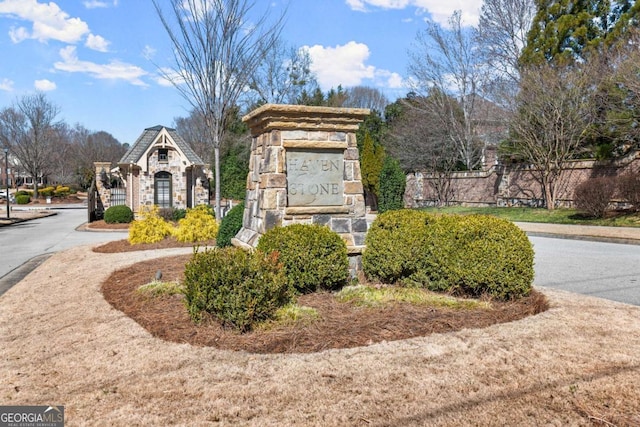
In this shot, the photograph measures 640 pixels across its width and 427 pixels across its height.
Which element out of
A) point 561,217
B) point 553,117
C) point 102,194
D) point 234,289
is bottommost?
point 561,217

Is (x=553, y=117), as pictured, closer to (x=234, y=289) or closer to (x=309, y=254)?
(x=309, y=254)

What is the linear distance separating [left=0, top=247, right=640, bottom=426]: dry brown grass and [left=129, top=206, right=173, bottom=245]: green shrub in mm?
7625

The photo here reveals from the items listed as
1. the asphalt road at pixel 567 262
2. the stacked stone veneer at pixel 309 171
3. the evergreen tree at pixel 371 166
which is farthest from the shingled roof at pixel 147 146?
the stacked stone veneer at pixel 309 171

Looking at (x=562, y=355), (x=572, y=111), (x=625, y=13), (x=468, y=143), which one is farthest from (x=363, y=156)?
(x=562, y=355)

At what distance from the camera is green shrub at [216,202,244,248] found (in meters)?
9.62

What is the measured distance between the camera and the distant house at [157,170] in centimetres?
2412

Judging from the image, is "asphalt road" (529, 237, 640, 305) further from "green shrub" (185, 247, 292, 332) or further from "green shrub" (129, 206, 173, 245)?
"green shrub" (129, 206, 173, 245)

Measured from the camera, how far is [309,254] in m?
6.08

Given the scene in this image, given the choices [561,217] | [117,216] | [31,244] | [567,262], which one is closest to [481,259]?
[567,262]

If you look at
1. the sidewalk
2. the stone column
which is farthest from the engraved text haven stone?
the stone column

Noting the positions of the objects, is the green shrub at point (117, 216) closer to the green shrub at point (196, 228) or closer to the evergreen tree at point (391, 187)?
the green shrub at point (196, 228)

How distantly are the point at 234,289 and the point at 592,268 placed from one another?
7841 mm

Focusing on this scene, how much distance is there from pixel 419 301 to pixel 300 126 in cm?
307

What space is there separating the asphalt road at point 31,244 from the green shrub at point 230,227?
3699mm
